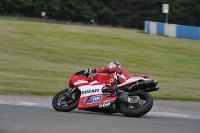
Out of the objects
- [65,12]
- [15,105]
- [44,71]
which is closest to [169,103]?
[15,105]

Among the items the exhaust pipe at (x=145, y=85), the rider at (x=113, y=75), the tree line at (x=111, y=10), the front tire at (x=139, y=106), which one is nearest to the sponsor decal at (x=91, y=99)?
the rider at (x=113, y=75)

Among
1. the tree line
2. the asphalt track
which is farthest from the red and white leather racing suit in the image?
the tree line

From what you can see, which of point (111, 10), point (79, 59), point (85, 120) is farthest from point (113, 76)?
point (111, 10)

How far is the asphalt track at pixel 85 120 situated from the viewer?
8969 millimetres

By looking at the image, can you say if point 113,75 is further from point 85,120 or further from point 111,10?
point 111,10

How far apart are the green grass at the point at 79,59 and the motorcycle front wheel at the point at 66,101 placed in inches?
138

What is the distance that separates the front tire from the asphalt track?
14cm

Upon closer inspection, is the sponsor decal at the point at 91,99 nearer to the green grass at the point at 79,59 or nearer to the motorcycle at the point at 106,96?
the motorcycle at the point at 106,96

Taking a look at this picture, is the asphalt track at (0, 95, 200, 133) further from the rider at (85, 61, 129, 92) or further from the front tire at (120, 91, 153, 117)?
the rider at (85, 61, 129, 92)

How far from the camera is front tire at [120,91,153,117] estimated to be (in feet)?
34.3

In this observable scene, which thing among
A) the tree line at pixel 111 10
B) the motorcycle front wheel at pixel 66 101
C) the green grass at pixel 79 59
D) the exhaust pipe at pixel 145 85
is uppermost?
the tree line at pixel 111 10

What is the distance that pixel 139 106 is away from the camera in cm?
1063

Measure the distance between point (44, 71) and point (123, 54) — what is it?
8816mm

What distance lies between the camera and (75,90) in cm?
1130
